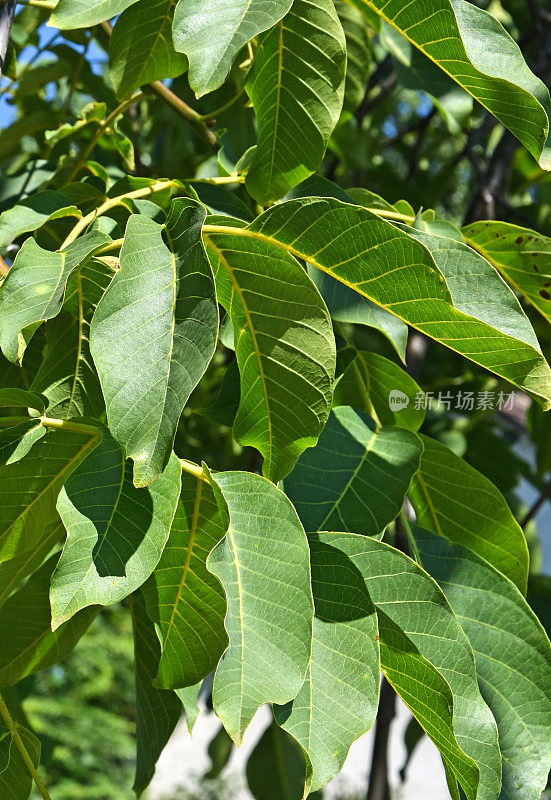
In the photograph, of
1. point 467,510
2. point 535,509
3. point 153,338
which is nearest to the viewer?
point 153,338

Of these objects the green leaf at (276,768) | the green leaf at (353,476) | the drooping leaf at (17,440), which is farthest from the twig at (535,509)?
the drooping leaf at (17,440)

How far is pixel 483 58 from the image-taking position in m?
0.47

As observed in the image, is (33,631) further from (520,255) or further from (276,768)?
(276,768)

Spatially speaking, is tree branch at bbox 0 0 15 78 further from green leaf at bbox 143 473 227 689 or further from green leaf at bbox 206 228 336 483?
green leaf at bbox 143 473 227 689

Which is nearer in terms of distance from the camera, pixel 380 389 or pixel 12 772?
pixel 12 772

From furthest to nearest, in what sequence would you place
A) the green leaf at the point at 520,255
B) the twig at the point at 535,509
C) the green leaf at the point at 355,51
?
the twig at the point at 535,509 < the green leaf at the point at 355,51 < the green leaf at the point at 520,255

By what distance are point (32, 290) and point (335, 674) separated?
10.6 inches

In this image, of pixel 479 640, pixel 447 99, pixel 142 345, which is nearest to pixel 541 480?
pixel 447 99

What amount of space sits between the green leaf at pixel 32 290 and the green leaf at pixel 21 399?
18 millimetres

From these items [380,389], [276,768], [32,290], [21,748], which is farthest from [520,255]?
[276,768]

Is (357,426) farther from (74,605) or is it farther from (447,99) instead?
(447,99)

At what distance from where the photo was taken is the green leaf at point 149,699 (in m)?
0.55

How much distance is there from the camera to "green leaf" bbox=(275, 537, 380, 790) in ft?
1.31

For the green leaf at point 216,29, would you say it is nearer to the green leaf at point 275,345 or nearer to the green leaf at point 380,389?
the green leaf at point 275,345
